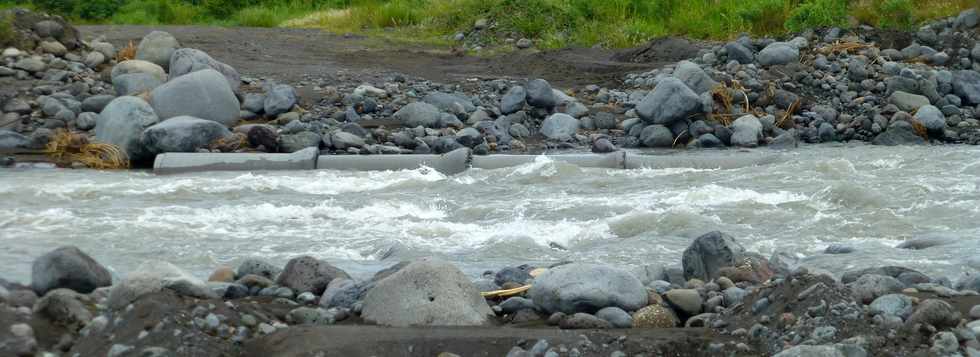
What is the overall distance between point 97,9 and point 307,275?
24.9 meters

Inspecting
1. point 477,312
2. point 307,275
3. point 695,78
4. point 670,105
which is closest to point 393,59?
point 695,78

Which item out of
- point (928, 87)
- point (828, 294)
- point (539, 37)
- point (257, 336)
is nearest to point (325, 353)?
point (257, 336)

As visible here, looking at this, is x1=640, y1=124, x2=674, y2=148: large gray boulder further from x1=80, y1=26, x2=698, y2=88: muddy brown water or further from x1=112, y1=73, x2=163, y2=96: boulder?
x1=112, y1=73, x2=163, y2=96: boulder

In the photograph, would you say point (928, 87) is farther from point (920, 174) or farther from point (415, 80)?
point (415, 80)

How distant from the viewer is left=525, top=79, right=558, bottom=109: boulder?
14086 millimetres

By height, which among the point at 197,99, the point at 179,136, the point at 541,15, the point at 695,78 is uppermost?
the point at 541,15

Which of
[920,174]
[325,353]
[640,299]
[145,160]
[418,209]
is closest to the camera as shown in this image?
[325,353]

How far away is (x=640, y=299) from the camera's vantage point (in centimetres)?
547

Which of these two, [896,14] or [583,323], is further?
[896,14]

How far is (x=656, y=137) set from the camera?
521 inches

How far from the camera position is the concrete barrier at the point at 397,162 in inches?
465

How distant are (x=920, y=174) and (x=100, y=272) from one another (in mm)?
7514

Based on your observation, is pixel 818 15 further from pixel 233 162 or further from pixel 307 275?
pixel 307 275

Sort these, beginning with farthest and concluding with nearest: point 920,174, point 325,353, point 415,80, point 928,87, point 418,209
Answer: point 415,80
point 928,87
point 920,174
point 418,209
point 325,353
